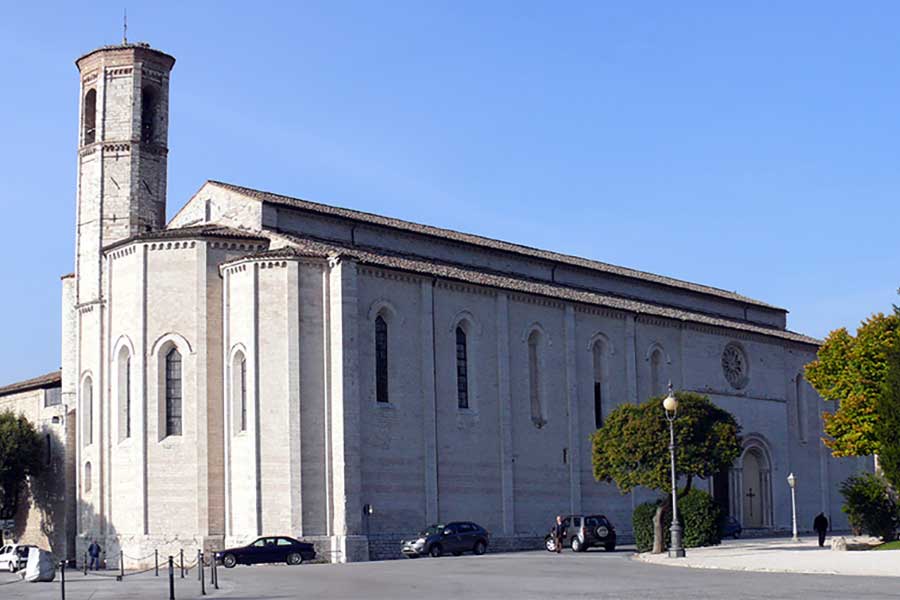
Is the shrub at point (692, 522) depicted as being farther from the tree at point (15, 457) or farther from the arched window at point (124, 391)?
the tree at point (15, 457)

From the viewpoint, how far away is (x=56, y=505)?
54344mm

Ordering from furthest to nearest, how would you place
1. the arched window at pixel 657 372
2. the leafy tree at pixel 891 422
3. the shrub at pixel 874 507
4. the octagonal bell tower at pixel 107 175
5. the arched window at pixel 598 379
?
the arched window at pixel 657 372
the arched window at pixel 598 379
the octagonal bell tower at pixel 107 175
the shrub at pixel 874 507
the leafy tree at pixel 891 422

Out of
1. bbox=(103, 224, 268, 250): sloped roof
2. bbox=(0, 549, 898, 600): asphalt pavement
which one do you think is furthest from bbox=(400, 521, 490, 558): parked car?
bbox=(103, 224, 268, 250): sloped roof

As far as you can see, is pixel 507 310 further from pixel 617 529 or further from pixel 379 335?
pixel 617 529

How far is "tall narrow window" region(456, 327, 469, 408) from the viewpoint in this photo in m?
46.9

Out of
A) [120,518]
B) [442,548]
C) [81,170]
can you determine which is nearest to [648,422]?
[442,548]

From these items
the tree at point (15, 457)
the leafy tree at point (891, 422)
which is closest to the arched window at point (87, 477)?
the tree at point (15, 457)

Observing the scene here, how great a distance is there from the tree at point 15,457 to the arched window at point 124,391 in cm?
1329

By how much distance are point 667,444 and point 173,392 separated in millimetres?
17442

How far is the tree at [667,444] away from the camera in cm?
4088

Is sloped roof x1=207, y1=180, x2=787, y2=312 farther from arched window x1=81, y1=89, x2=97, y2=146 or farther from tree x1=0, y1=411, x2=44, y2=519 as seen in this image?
tree x1=0, y1=411, x2=44, y2=519

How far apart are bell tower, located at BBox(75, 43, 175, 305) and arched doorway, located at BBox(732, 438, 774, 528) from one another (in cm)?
3064

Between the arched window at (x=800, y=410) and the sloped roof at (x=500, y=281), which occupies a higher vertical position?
the sloped roof at (x=500, y=281)

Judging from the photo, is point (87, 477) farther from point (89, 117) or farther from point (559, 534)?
point (559, 534)
